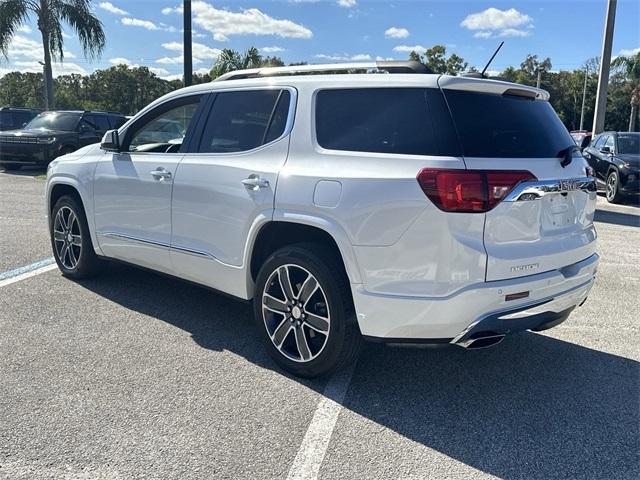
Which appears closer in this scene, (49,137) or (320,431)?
(320,431)

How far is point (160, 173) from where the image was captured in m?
4.33

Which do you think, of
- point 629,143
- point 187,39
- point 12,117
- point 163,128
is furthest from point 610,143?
point 12,117

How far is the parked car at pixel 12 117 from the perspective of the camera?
2059cm

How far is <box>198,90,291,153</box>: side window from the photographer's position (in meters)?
3.77

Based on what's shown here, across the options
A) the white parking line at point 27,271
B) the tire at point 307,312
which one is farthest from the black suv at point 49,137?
the tire at point 307,312

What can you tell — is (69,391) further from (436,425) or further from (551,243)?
(551,243)

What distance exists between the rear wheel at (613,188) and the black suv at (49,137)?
1380 cm

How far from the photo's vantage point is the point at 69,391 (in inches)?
132

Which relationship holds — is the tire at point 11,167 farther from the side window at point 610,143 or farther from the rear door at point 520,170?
the rear door at point 520,170

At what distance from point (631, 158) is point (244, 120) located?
11.9 metres

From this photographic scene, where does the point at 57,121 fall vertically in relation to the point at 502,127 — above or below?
below

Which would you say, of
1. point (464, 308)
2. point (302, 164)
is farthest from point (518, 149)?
point (302, 164)

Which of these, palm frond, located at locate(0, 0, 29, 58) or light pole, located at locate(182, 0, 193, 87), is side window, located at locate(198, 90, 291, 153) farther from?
palm frond, located at locate(0, 0, 29, 58)

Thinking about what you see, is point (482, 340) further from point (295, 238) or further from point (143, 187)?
point (143, 187)
